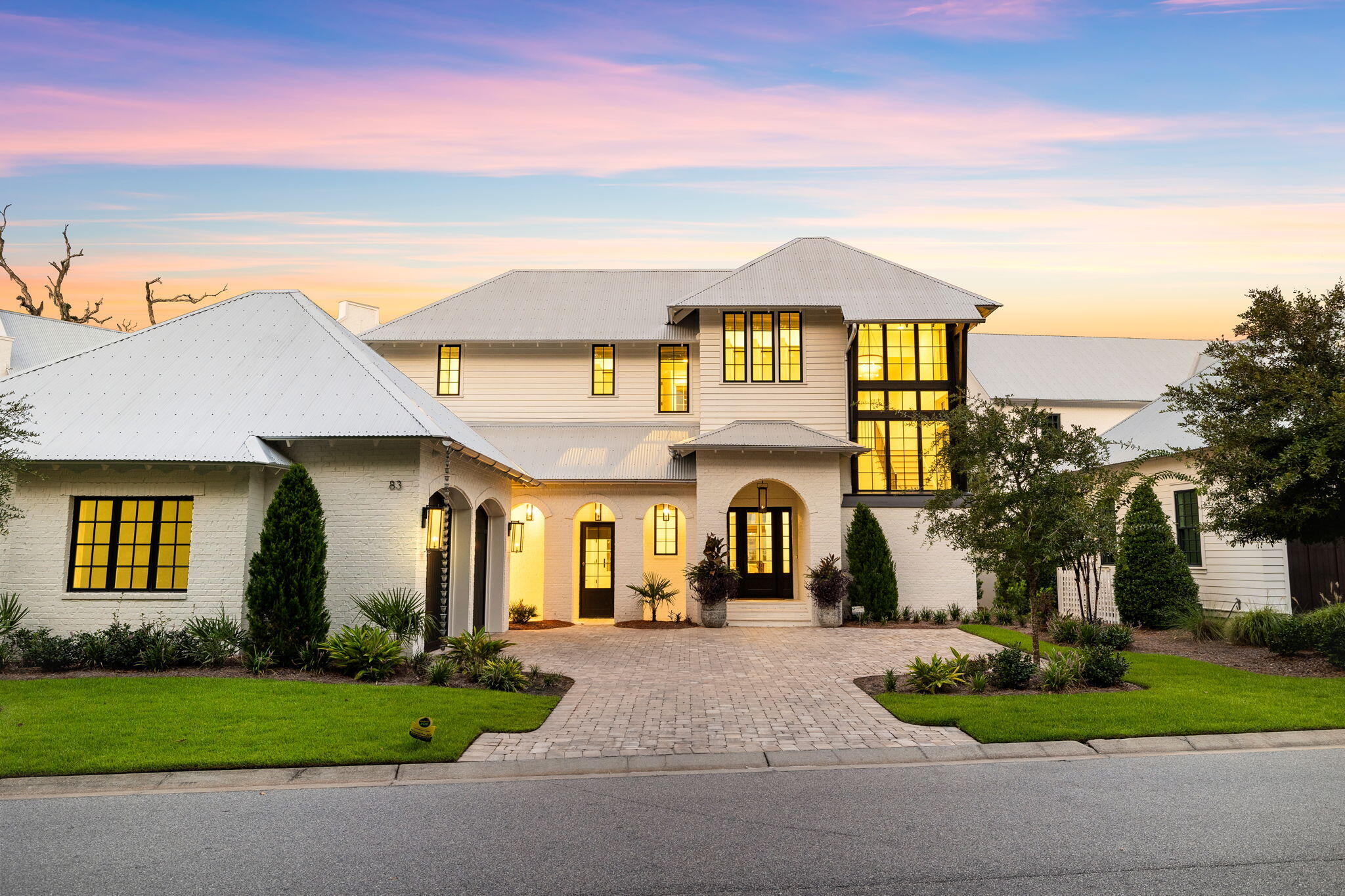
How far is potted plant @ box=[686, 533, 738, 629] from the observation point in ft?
66.5

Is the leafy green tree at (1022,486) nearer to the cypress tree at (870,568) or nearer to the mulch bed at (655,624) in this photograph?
the cypress tree at (870,568)

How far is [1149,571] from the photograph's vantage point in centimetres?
1928

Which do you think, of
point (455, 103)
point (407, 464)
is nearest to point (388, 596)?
point (407, 464)

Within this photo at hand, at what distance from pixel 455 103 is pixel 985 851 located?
13.5m

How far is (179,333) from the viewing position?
53.2 feet

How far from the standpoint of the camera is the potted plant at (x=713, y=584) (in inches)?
798

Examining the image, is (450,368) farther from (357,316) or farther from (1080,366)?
(1080,366)

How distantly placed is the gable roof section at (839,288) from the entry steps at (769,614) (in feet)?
25.6

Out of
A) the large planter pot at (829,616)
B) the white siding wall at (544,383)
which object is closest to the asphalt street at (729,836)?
the large planter pot at (829,616)

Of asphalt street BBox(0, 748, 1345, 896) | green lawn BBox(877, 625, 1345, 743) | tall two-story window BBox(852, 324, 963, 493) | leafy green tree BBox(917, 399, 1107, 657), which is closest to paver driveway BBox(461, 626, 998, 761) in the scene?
green lawn BBox(877, 625, 1345, 743)

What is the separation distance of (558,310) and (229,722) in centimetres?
1837

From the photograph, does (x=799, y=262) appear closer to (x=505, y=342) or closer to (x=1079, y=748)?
(x=505, y=342)

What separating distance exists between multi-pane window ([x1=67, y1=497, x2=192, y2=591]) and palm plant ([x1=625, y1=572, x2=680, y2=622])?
10.5 metres

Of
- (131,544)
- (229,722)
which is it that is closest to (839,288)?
(131,544)
